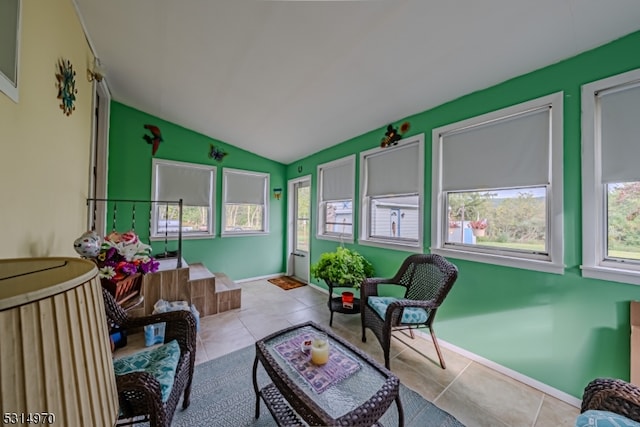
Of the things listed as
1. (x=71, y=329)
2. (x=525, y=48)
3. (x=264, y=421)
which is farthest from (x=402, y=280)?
(x=71, y=329)

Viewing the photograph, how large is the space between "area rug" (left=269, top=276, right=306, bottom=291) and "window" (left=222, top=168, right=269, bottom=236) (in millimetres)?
1007

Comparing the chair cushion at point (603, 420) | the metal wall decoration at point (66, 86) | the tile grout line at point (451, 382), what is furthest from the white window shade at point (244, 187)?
the chair cushion at point (603, 420)

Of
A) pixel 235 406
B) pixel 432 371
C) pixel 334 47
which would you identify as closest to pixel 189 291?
pixel 235 406

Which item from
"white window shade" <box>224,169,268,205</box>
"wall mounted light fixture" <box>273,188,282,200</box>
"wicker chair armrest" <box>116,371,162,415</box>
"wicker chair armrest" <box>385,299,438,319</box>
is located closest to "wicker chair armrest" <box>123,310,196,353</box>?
"wicker chair armrest" <box>116,371,162,415</box>

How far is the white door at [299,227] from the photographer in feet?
15.3

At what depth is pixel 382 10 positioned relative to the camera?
1590 millimetres

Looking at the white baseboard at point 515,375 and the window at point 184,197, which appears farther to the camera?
the window at point 184,197

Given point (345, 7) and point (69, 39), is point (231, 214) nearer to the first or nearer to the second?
point (69, 39)

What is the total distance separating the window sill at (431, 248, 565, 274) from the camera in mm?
1792

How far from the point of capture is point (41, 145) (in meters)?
1.43

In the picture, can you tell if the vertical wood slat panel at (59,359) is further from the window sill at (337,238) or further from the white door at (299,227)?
the white door at (299,227)

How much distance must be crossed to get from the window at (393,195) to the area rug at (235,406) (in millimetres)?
1483

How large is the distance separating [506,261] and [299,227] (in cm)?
357

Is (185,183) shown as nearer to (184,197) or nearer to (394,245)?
(184,197)
